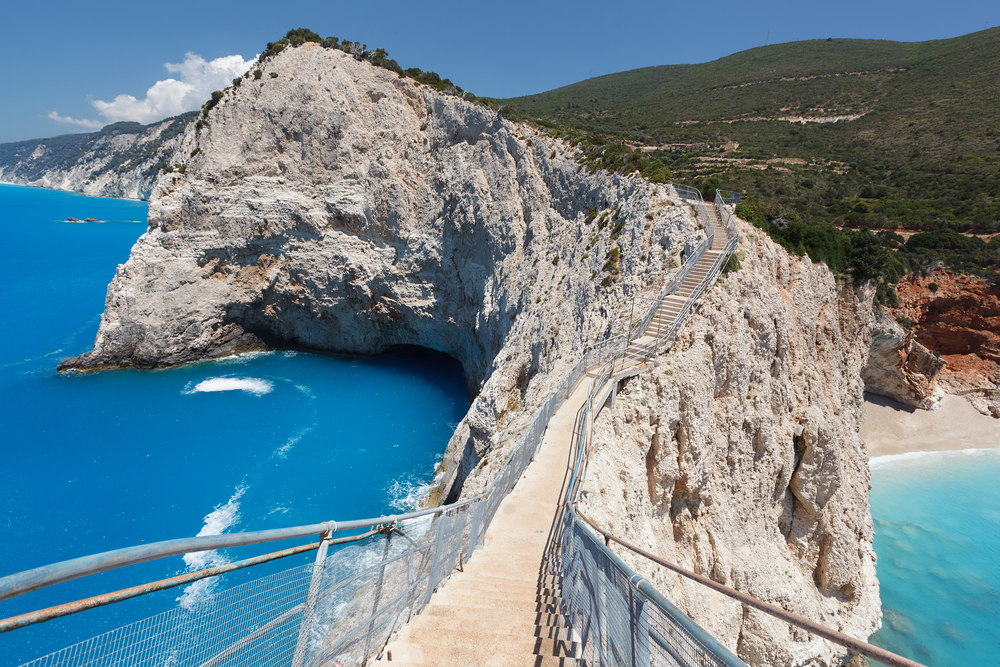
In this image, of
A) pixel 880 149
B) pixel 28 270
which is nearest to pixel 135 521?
pixel 28 270

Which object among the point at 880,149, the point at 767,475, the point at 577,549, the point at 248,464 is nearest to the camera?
the point at 577,549

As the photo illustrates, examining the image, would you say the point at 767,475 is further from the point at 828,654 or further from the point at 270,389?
the point at 270,389

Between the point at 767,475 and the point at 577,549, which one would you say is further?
the point at 767,475

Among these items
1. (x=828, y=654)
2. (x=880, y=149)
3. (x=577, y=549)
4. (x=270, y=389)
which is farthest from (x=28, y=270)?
(x=880, y=149)

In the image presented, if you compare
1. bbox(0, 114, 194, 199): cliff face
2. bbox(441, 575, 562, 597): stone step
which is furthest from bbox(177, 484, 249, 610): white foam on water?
bbox(0, 114, 194, 199): cliff face

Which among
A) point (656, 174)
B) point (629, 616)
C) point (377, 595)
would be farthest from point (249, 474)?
point (656, 174)

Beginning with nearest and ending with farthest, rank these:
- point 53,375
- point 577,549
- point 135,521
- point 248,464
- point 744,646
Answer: point 577,549 < point 744,646 < point 135,521 < point 248,464 < point 53,375

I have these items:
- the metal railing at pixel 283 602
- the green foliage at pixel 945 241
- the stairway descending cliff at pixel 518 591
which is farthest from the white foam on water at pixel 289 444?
the green foliage at pixel 945 241

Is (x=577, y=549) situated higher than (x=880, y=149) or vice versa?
(x=880, y=149)

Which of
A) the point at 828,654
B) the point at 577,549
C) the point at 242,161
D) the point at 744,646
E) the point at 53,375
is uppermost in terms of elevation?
the point at 242,161
